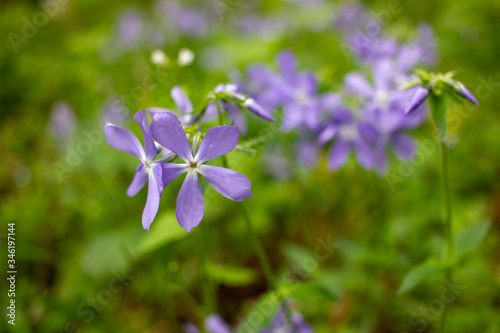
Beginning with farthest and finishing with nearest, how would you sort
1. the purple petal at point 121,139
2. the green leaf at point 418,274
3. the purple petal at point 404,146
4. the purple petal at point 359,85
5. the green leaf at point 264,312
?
the purple petal at point 404,146, the purple petal at point 359,85, the green leaf at point 264,312, the green leaf at point 418,274, the purple petal at point 121,139

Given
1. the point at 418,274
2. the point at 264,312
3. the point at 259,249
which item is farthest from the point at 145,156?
the point at 418,274

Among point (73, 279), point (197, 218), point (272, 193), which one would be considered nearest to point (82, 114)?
point (73, 279)

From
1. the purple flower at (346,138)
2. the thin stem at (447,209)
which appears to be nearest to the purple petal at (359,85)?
the purple flower at (346,138)

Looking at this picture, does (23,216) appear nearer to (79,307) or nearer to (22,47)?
(79,307)

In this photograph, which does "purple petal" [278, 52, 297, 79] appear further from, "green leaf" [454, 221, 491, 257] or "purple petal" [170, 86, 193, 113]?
"green leaf" [454, 221, 491, 257]

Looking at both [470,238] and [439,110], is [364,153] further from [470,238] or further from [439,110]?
[439,110]

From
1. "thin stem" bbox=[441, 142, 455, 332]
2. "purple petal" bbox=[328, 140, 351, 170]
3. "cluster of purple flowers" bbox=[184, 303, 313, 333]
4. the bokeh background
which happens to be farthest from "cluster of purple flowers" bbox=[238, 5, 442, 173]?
"cluster of purple flowers" bbox=[184, 303, 313, 333]

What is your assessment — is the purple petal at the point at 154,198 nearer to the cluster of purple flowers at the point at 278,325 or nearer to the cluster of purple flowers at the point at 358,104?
the cluster of purple flowers at the point at 278,325
